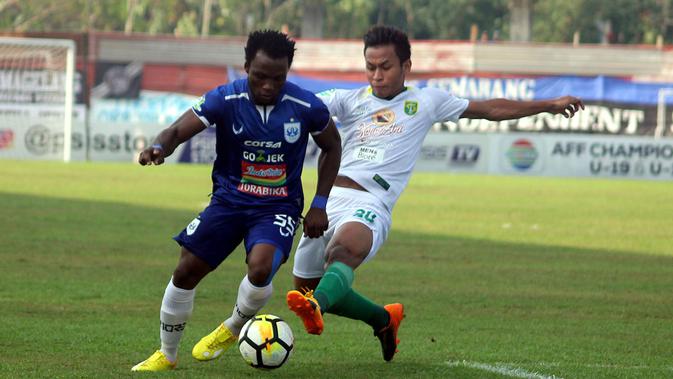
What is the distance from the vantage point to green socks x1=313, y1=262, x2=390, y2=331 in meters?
7.46

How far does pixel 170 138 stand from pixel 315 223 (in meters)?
1.01

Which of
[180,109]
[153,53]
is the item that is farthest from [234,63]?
[180,109]

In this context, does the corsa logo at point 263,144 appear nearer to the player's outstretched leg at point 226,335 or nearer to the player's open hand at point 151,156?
the player's open hand at point 151,156

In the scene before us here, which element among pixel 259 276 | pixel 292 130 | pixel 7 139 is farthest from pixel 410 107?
pixel 7 139

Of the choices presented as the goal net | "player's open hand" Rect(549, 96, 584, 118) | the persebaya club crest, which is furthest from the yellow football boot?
the goal net

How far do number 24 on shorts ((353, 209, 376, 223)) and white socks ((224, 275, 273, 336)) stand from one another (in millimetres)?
801

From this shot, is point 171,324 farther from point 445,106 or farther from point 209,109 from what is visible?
point 445,106

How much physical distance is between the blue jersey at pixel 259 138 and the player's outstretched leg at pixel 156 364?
3.29 feet

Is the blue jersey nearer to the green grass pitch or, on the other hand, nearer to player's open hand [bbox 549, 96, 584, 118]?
the green grass pitch

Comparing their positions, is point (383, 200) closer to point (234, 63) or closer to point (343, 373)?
point (343, 373)

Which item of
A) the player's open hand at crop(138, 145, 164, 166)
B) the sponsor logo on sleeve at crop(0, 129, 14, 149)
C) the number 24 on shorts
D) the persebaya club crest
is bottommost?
the sponsor logo on sleeve at crop(0, 129, 14, 149)

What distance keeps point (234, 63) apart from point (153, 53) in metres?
3.86

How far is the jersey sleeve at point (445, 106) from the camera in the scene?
8.71 meters

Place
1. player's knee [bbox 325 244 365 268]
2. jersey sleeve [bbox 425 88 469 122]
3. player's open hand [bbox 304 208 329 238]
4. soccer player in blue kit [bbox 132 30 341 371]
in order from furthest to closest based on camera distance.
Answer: jersey sleeve [bbox 425 88 469 122] < player's knee [bbox 325 244 365 268] < player's open hand [bbox 304 208 329 238] < soccer player in blue kit [bbox 132 30 341 371]
